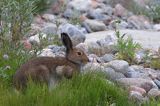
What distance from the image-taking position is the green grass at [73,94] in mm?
5766

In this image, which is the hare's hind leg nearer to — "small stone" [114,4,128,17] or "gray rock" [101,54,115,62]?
"gray rock" [101,54,115,62]

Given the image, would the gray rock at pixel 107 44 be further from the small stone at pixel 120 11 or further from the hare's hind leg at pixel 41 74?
the small stone at pixel 120 11

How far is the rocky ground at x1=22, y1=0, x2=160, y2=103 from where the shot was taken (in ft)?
25.1

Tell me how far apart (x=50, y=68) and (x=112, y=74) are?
109 cm

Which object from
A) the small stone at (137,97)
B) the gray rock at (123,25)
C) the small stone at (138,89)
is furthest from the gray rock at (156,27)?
the small stone at (137,97)

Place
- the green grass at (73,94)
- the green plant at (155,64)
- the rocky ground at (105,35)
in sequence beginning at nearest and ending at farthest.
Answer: the green grass at (73,94)
the rocky ground at (105,35)
the green plant at (155,64)

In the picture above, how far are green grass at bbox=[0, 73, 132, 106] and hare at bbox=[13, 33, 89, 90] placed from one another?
0.18 meters

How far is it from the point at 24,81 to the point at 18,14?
57.4 inches

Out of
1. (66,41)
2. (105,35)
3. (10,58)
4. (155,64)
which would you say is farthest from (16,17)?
(105,35)

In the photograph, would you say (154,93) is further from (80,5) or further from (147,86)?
(80,5)

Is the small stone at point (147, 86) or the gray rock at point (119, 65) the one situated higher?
the gray rock at point (119, 65)

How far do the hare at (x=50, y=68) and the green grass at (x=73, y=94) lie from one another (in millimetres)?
181

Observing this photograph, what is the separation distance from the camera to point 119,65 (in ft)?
27.3

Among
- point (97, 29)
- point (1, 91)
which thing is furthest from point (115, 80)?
point (97, 29)
